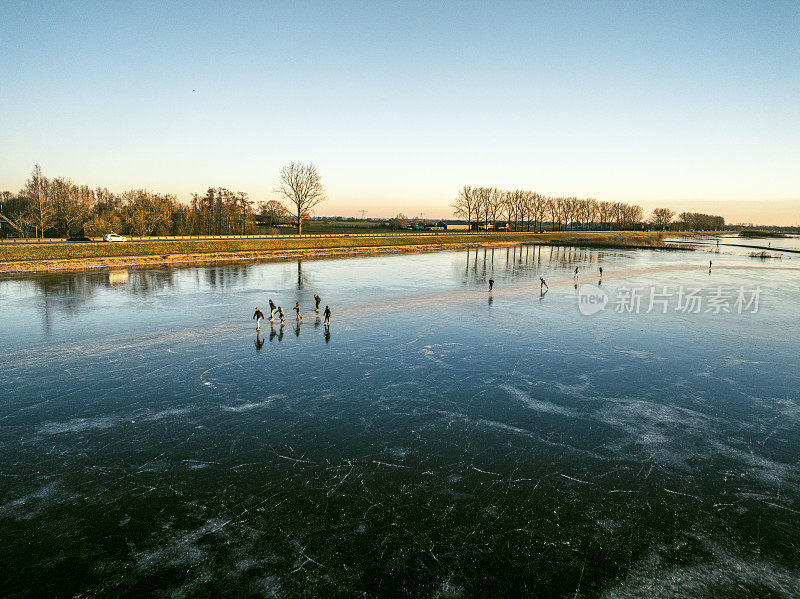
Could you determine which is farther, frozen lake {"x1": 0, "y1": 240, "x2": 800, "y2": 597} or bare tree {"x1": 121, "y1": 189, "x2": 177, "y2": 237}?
bare tree {"x1": 121, "y1": 189, "x2": 177, "y2": 237}

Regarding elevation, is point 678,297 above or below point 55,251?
below

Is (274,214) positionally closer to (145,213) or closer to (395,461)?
(145,213)

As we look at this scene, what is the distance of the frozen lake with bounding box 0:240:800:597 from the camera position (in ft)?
26.0

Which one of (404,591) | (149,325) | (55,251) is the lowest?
(404,591)

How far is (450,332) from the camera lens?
2445 centimetres

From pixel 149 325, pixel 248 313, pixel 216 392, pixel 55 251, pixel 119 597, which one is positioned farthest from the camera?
pixel 55 251

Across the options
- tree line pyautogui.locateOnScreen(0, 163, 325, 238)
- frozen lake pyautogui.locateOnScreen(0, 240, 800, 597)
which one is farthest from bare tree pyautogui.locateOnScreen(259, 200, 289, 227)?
frozen lake pyautogui.locateOnScreen(0, 240, 800, 597)

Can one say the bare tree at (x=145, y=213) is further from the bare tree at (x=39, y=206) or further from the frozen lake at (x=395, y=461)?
the frozen lake at (x=395, y=461)

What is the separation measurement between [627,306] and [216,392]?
1218 inches

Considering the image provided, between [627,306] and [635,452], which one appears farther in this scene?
[627,306]

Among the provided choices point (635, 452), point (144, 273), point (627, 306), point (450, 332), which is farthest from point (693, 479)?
point (144, 273)

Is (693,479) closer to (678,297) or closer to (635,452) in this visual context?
(635,452)

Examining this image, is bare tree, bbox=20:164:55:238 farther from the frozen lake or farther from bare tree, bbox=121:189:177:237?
the frozen lake

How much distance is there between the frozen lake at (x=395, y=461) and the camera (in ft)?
26.0
